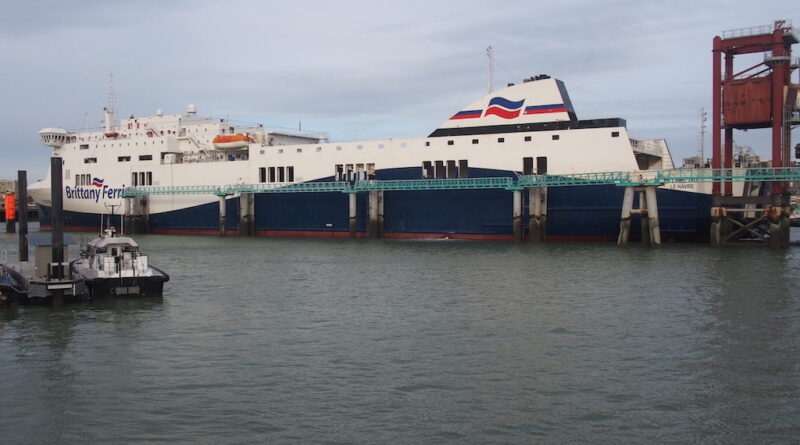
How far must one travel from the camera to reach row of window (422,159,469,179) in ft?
149

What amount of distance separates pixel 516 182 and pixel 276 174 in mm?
17056

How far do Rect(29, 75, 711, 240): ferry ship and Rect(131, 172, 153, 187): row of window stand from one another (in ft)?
0.25

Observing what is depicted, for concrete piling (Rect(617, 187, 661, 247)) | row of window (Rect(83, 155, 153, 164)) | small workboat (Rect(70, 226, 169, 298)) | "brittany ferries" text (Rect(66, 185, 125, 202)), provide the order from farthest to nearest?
1. "brittany ferries" text (Rect(66, 185, 125, 202))
2. row of window (Rect(83, 155, 153, 164))
3. concrete piling (Rect(617, 187, 661, 247))
4. small workboat (Rect(70, 226, 169, 298))

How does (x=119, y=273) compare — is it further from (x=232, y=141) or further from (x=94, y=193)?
(x=94, y=193)

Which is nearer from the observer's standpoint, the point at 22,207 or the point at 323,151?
the point at 22,207

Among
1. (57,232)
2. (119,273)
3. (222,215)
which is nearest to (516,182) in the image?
(222,215)

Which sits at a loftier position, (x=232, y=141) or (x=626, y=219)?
(x=232, y=141)

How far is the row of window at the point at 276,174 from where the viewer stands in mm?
50875

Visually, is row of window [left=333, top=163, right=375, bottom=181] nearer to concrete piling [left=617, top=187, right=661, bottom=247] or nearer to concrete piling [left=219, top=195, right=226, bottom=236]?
concrete piling [left=219, top=195, right=226, bottom=236]

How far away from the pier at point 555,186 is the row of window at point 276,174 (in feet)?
1.66

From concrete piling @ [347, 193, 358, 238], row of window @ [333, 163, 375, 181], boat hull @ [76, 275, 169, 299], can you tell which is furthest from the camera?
concrete piling @ [347, 193, 358, 238]

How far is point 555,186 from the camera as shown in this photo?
4222 centimetres

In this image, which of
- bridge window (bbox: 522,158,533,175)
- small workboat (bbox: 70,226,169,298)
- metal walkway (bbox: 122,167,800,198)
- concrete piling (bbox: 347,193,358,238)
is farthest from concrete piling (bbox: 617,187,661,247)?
small workboat (bbox: 70,226,169,298)

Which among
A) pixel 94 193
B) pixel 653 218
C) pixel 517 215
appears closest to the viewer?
pixel 653 218
